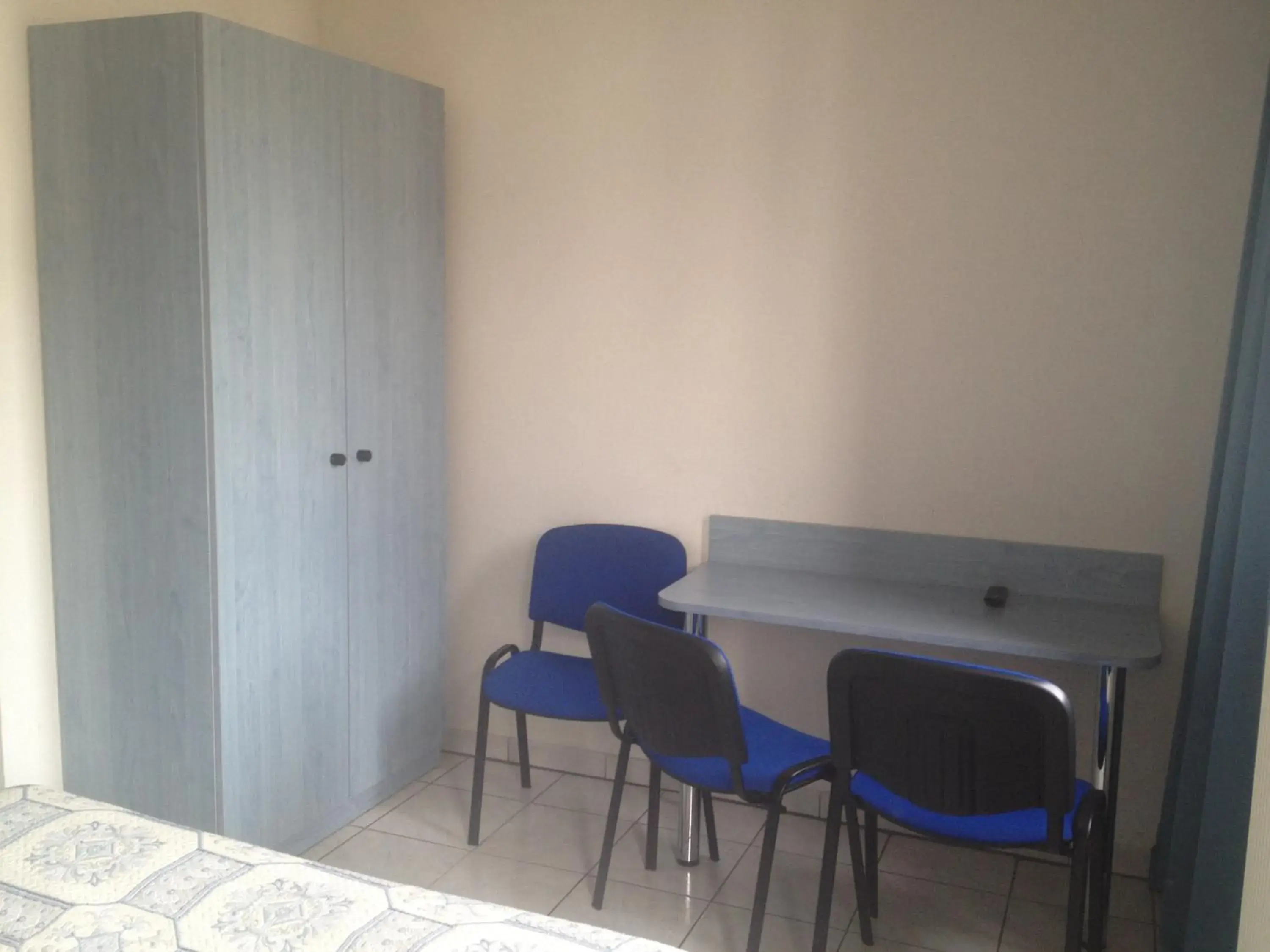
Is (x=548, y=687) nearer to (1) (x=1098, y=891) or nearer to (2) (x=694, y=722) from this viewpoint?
(2) (x=694, y=722)

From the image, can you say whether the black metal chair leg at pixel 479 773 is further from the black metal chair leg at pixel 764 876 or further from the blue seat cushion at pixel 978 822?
the blue seat cushion at pixel 978 822

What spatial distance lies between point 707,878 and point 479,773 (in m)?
0.67

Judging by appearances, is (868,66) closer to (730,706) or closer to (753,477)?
(753,477)

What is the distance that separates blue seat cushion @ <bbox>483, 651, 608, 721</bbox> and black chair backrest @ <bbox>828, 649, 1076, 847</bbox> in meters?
0.81

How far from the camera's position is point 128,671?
8.91 ft

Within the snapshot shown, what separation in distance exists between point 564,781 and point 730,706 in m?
1.34

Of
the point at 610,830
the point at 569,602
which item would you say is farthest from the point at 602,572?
the point at 610,830

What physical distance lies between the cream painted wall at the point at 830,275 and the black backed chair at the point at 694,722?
0.74 meters

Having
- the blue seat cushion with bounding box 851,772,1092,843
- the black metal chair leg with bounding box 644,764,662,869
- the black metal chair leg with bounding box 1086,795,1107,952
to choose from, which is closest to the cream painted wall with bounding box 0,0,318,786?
the black metal chair leg with bounding box 644,764,662,869

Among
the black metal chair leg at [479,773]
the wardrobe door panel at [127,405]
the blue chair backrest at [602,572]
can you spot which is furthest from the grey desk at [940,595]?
the wardrobe door panel at [127,405]

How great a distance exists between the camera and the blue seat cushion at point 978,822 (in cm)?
219

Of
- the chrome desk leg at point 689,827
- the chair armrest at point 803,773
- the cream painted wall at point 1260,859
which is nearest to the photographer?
the cream painted wall at point 1260,859

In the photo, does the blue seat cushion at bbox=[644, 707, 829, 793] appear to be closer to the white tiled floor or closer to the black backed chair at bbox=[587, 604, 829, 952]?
the black backed chair at bbox=[587, 604, 829, 952]

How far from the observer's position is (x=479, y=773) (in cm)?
307
